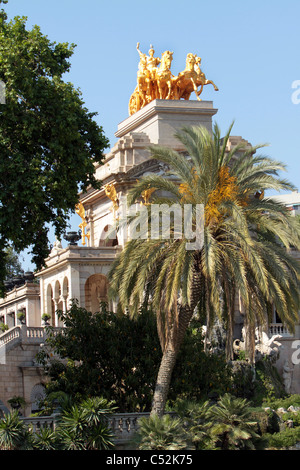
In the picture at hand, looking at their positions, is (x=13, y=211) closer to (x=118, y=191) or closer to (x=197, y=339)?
(x=197, y=339)

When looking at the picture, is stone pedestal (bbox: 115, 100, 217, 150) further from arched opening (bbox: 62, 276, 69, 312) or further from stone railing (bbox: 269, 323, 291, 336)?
stone railing (bbox: 269, 323, 291, 336)

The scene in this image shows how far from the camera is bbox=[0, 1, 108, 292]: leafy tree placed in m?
33.0

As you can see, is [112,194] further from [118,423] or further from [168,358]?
[118,423]

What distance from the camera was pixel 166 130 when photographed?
59125 millimetres

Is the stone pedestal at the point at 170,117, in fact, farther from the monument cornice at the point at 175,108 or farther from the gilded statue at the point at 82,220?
the gilded statue at the point at 82,220

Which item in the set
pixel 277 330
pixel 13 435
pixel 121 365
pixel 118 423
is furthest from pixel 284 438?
pixel 277 330

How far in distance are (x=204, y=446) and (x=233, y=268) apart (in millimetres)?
5524

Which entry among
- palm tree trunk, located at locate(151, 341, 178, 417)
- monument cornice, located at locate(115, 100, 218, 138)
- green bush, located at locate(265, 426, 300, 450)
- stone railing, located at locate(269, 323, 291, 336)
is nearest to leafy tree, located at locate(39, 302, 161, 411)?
palm tree trunk, located at locate(151, 341, 178, 417)

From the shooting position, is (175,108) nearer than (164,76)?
Yes

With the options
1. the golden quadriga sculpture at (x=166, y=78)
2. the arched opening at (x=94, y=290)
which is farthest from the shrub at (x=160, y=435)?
the golden quadriga sculpture at (x=166, y=78)

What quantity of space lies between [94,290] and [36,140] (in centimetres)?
2174

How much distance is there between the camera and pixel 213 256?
29344 millimetres

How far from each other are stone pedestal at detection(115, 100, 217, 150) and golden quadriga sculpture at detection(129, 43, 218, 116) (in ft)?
3.78
